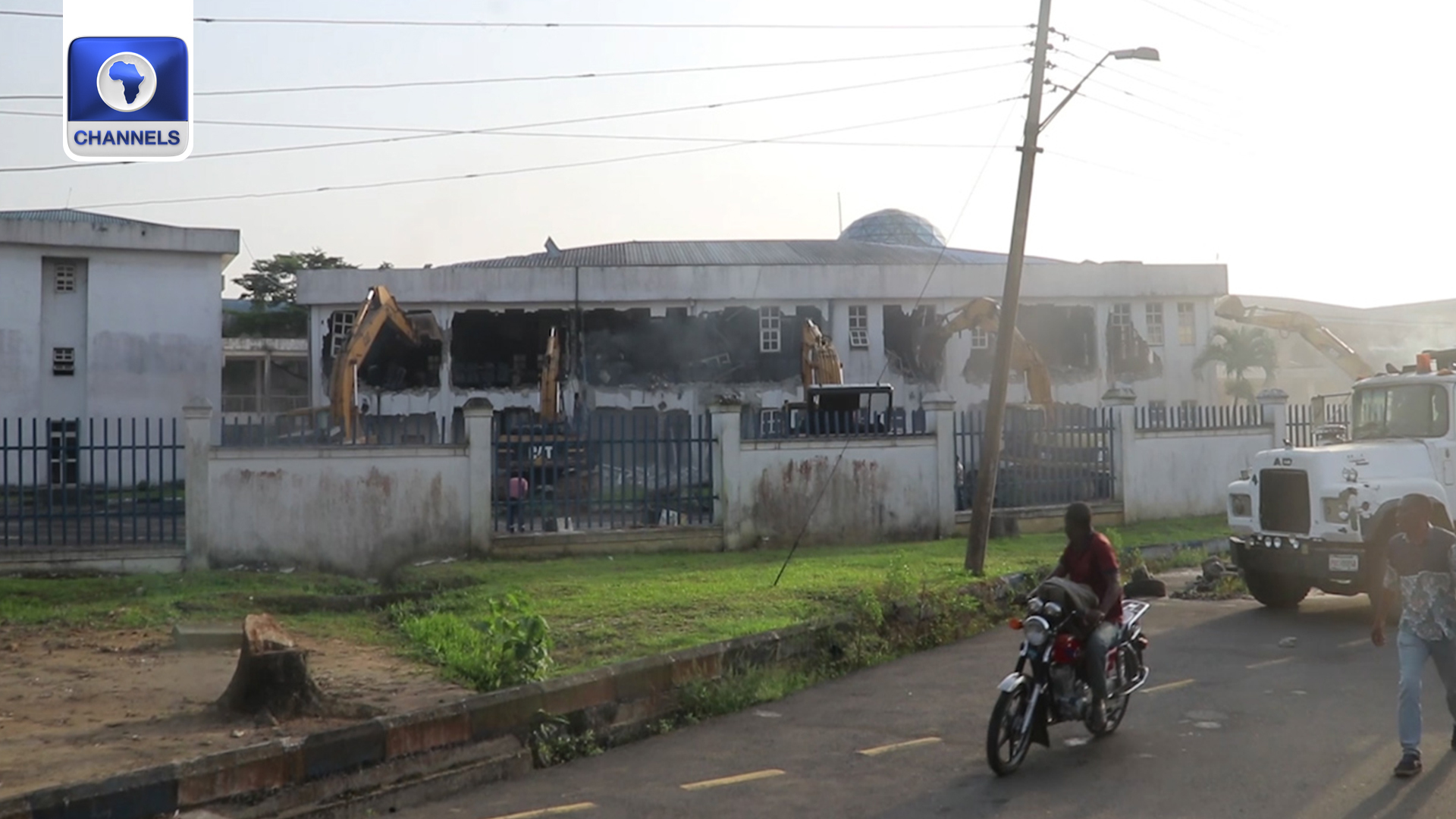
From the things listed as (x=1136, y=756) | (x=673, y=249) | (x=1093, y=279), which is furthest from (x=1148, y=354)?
(x=1136, y=756)

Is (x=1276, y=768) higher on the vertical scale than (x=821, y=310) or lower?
lower

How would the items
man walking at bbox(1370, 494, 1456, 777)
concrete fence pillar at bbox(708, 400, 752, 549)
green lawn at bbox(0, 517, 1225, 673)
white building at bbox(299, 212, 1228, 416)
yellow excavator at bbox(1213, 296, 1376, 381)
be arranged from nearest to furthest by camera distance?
man walking at bbox(1370, 494, 1456, 777) → green lawn at bbox(0, 517, 1225, 673) → concrete fence pillar at bbox(708, 400, 752, 549) → yellow excavator at bbox(1213, 296, 1376, 381) → white building at bbox(299, 212, 1228, 416)

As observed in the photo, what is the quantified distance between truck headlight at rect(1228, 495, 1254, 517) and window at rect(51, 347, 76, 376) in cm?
2836

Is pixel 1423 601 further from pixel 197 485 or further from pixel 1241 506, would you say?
pixel 197 485

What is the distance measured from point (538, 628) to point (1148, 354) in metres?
33.4

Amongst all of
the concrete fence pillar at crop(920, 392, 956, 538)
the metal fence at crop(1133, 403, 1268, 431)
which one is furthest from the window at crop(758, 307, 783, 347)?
the concrete fence pillar at crop(920, 392, 956, 538)

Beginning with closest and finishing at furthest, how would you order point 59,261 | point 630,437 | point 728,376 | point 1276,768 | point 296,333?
point 1276,768
point 630,437
point 59,261
point 728,376
point 296,333

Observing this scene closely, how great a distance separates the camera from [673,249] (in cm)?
4462

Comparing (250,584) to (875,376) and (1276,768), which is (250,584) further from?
→ (875,376)

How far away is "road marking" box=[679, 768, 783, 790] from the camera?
23.1ft

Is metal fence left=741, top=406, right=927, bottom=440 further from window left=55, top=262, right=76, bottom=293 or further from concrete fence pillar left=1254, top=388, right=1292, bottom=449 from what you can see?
window left=55, top=262, right=76, bottom=293

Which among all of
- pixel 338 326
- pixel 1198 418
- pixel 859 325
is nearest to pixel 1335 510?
pixel 1198 418

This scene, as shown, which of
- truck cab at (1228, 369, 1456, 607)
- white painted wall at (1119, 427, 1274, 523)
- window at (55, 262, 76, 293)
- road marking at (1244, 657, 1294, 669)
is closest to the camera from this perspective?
road marking at (1244, 657, 1294, 669)

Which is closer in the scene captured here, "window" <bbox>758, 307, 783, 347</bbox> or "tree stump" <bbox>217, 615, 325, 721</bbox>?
"tree stump" <bbox>217, 615, 325, 721</bbox>
